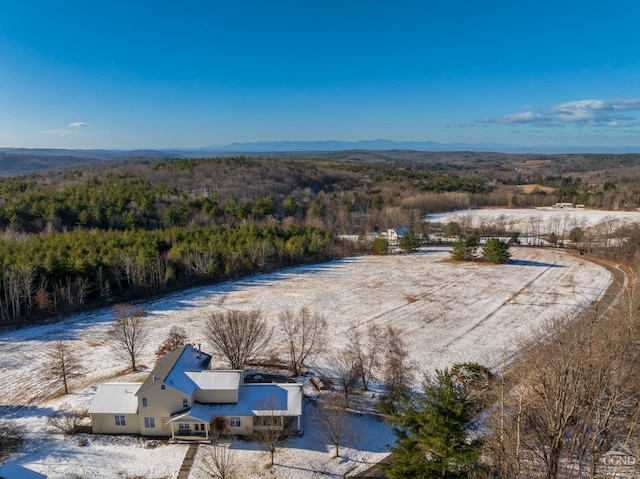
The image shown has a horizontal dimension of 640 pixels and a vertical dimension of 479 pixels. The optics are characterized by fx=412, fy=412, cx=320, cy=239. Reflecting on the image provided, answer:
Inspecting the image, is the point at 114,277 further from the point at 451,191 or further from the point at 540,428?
the point at 451,191

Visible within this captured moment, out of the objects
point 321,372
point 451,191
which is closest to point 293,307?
point 321,372

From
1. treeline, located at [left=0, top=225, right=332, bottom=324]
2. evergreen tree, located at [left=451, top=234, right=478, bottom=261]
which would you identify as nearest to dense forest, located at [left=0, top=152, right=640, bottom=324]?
treeline, located at [left=0, top=225, right=332, bottom=324]

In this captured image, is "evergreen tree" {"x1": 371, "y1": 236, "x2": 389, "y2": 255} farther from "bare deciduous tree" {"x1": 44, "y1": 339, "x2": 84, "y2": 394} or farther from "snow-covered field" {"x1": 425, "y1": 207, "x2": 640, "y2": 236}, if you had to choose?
"bare deciduous tree" {"x1": 44, "y1": 339, "x2": 84, "y2": 394}

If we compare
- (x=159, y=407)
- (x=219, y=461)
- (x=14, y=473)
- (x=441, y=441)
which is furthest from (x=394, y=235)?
(x=14, y=473)

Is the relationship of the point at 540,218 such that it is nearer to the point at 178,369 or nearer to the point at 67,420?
the point at 178,369

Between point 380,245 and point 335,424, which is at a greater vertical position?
point 380,245

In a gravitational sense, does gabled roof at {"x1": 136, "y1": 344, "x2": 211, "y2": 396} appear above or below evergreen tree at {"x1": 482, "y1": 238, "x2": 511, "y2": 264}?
above
